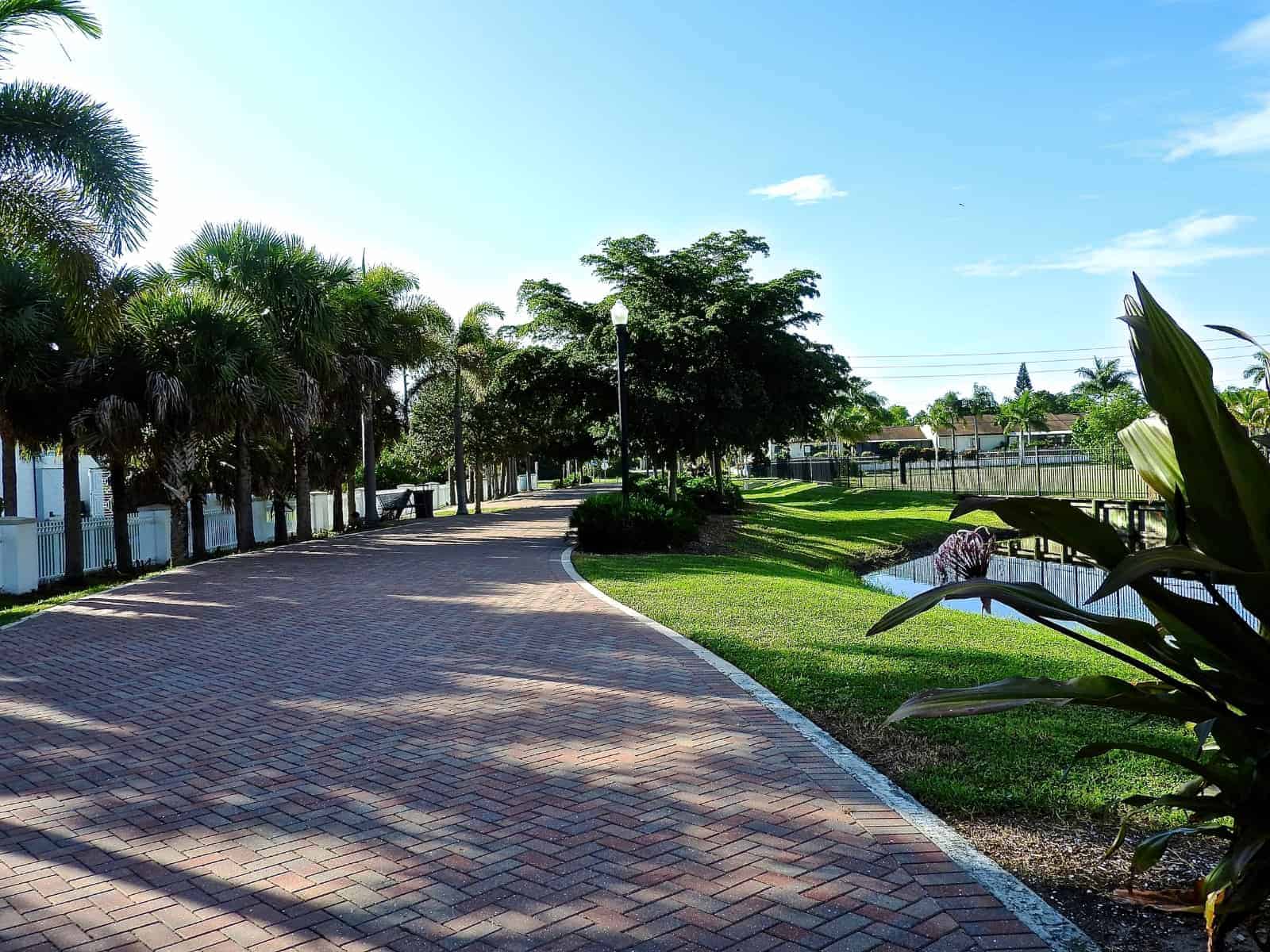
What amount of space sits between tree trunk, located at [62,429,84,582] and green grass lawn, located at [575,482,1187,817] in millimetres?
8893

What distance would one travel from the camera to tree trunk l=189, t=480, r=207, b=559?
70.1 feet

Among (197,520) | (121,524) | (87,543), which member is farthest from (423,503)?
(87,543)

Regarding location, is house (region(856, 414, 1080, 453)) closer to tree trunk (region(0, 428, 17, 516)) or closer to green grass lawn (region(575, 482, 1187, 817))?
tree trunk (region(0, 428, 17, 516))

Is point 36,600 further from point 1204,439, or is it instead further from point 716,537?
point 1204,439

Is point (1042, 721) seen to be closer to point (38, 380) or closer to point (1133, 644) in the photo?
point (1133, 644)

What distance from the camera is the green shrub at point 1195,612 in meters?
2.67

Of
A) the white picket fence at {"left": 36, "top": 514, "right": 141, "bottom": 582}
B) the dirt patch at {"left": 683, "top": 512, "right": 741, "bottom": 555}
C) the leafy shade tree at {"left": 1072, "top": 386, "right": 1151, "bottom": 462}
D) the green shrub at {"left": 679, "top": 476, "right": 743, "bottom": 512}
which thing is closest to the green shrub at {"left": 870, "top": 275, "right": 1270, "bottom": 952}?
the dirt patch at {"left": 683, "top": 512, "right": 741, "bottom": 555}

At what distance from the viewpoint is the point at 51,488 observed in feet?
91.1

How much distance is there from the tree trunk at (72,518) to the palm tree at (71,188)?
509 centimetres

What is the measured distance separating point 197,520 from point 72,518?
14.2 ft

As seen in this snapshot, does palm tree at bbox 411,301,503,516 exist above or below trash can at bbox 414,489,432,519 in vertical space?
above

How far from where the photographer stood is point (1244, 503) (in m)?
2.67

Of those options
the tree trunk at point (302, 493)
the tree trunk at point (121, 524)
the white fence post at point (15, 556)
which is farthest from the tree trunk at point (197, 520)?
the white fence post at point (15, 556)

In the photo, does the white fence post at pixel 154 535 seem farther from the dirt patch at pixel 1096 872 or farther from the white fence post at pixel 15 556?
the dirt patch at pixel 1096 872
